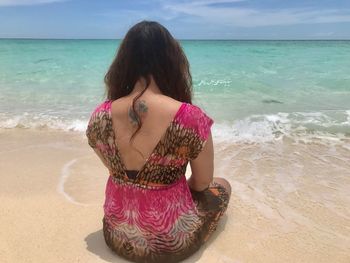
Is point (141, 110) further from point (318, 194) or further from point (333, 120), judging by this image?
point (333, 120)

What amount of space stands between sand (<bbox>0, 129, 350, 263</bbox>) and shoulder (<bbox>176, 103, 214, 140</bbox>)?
0.85m

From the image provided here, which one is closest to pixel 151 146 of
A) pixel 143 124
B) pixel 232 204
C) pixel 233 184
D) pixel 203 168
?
pixel 143 124

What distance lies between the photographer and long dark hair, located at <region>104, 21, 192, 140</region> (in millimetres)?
2117

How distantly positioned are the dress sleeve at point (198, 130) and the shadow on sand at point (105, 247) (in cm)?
72

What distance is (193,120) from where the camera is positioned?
2.12m

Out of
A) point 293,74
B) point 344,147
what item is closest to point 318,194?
point 344,147

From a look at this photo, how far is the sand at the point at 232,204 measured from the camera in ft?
8.60

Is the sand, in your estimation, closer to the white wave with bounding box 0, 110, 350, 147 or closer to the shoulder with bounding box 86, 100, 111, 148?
the white wave with bounding box 0, 110, 350, 147

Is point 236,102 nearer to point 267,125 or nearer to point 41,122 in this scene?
point 267,125

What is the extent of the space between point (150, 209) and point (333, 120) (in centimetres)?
501

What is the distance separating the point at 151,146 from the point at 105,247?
2.93 feet

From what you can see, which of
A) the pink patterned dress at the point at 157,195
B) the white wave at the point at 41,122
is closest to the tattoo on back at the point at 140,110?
the pink patterned dress at the point at 157,195

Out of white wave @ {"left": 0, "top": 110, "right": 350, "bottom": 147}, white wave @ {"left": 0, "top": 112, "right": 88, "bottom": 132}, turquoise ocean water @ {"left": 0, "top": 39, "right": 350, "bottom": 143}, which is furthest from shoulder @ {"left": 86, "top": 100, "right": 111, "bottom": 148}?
white wave @ {"left": 0, "top": 112, "right": 88, "bottom": 132}

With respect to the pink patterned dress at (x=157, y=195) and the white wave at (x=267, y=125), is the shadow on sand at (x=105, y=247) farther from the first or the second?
the white wave at (x=267, y=125)
